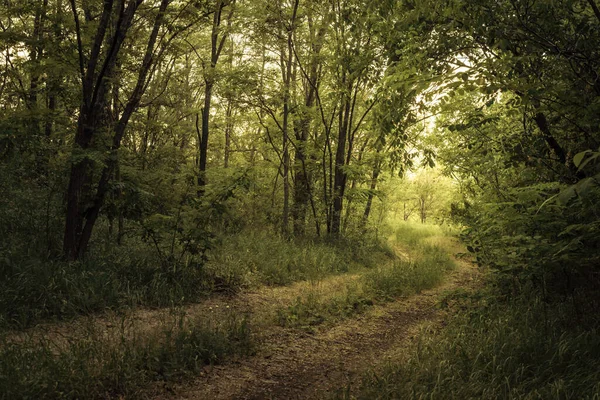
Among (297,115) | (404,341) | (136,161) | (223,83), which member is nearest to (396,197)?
(297,115)

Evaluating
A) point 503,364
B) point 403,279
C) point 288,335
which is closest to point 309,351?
point 288,335

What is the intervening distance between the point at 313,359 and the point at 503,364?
7.70 ft

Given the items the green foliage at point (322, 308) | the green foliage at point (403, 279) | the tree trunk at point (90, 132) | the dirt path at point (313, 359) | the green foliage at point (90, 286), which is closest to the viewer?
the dirt path at point (313, 359)

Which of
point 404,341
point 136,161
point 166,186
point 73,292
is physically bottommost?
point 404,341

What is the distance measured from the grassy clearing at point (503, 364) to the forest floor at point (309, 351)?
44cm

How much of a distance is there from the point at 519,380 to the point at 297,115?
41.0ft

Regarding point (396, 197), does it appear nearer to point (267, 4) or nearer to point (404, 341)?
point (267, 4)

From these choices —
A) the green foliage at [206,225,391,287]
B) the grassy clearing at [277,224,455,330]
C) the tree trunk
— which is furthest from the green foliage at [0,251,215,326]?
the grassy clearing at [277,224,455,330]

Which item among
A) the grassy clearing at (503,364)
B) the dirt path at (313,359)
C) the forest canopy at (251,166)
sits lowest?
the dirt path at (313,359)

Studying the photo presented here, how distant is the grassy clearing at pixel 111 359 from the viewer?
12.5ft

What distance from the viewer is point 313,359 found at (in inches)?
213

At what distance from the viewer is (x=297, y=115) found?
15.4 metres

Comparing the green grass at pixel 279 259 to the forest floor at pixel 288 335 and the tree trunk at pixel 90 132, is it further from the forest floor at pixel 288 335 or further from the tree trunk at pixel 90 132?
the tree trunk at pixel 90 132

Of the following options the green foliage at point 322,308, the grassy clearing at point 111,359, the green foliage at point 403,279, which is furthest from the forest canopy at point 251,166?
the green foliage at point 403,279
